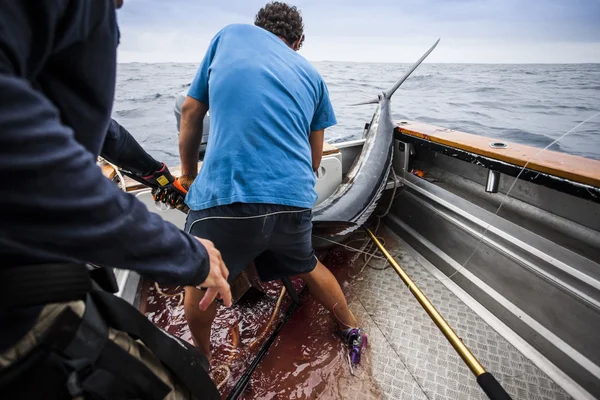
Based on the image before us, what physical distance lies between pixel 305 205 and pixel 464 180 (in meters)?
1.65

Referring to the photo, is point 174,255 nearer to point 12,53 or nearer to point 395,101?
point 12,53

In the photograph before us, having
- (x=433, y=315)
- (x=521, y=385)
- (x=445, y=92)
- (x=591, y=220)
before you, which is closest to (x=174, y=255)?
(x=433, y=315)

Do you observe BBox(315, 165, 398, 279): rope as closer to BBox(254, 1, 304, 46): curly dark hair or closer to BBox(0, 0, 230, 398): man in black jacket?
BBox(254, 1, 304, 46): curly dark hair

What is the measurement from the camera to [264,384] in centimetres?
166

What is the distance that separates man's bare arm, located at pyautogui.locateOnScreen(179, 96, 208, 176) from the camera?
5.23ft

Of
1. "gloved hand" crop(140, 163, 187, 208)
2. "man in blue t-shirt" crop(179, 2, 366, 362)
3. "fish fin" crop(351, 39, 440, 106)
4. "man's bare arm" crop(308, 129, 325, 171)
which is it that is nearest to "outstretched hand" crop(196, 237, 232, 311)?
"man in blue t-shirt" crop(179, 2, 366, 362)

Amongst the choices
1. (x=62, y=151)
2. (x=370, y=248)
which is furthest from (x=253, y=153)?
(x=370, y=248)

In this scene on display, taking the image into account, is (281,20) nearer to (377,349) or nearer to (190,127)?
(190,127)

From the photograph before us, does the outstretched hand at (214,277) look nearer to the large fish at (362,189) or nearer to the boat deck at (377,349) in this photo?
the boat deck at (377,349)

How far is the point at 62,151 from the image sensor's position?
0.47 m

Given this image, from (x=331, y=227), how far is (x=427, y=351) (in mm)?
927

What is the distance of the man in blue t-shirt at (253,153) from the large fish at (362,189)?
2.06 feet

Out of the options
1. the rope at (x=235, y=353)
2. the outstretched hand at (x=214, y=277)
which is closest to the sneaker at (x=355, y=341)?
the rope at (x=235, y=353)

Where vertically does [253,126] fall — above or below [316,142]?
above
